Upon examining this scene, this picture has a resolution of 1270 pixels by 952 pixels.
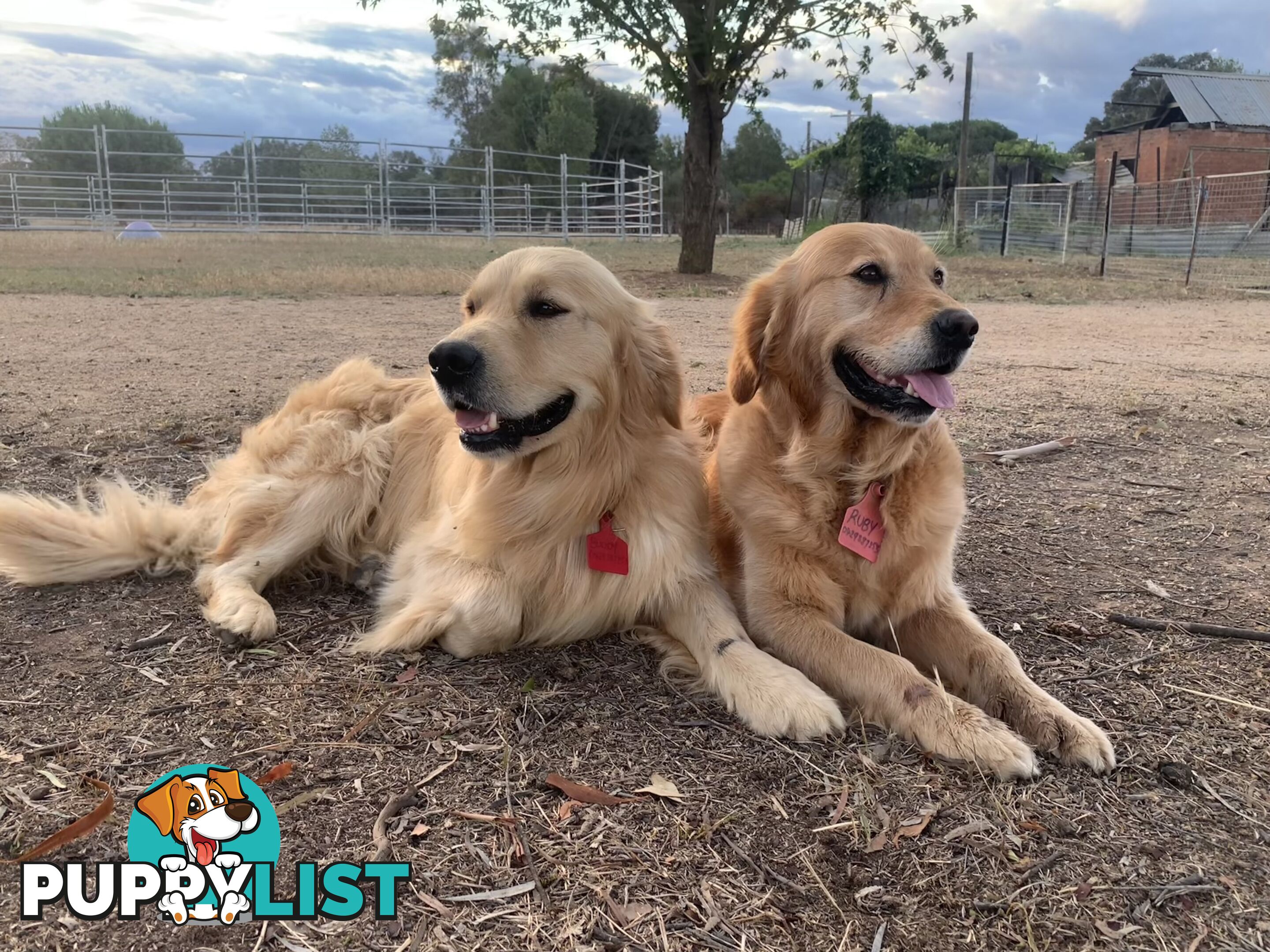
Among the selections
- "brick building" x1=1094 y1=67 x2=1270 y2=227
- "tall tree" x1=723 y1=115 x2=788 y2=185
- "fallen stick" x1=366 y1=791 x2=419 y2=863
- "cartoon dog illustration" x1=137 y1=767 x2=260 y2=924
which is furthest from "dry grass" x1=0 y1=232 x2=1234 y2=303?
"tall tree" x1=723 y1=115 x2=788 y2=185

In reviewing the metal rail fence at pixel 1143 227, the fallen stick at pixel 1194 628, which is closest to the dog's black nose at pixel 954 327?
the fallen stick at pixel 1194 628

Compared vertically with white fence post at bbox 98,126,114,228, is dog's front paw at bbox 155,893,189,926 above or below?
below

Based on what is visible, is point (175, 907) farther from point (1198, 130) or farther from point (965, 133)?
point (1198, 130)

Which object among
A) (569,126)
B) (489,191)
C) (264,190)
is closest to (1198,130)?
(569,126)

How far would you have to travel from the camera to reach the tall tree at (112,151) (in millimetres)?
21578

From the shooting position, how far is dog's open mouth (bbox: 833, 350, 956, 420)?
2336 millimetres

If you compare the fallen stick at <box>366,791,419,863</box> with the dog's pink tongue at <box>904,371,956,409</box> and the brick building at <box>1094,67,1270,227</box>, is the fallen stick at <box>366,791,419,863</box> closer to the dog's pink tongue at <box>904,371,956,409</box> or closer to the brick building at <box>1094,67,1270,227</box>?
the dog's pink tongue at <box>904,371,956,409</box>

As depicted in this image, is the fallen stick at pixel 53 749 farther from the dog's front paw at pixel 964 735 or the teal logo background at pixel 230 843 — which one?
the dog's front paw at pixel 964 735

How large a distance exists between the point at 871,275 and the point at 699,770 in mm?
1570

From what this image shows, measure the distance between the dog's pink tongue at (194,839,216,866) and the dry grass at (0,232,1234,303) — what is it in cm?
651

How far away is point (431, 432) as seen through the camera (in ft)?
11.1

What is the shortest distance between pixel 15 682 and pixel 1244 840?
2.92m

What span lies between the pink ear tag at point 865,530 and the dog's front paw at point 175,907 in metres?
1.74

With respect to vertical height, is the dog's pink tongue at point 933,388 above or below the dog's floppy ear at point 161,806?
above
